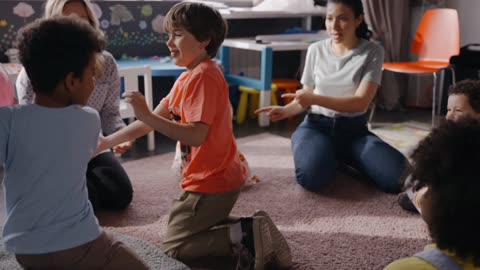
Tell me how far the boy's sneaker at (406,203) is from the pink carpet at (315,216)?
0.03m

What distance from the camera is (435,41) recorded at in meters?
3.71

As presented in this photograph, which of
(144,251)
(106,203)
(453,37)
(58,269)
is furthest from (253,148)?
(58,269)

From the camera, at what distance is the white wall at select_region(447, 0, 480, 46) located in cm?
385

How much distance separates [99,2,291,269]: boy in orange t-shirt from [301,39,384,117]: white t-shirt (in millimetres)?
902

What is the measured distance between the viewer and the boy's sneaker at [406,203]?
2.07 m

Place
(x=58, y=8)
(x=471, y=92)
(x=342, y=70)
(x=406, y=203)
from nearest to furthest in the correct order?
(x=471, y=92), (x=58, y=8), (x=406, y=203), (x=342, y=70)

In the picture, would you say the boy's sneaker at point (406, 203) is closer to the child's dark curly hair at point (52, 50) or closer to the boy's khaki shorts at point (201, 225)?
the boy's khaki shorts at point (201, 225)

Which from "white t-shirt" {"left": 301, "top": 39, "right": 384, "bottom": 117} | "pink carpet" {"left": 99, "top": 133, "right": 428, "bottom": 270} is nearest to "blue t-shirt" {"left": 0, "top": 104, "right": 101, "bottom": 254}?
"pink carpet" {"left": 99, "top": 133, "right": 428, "bottom": 270}

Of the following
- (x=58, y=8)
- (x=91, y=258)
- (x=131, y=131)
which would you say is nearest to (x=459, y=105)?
(x=131, y=131)

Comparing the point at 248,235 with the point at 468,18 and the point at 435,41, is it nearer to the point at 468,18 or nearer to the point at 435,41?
the point at 435,41

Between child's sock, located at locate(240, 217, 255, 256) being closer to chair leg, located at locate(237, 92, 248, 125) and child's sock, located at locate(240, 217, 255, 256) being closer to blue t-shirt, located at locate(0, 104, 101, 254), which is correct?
blue t-shirt, located at locate(0, 104, 101, 254)

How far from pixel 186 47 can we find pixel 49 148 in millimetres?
613

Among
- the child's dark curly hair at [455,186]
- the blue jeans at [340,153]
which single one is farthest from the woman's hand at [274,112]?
the child's dark curly hair at [455,186]

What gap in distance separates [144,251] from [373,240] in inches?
30.6
